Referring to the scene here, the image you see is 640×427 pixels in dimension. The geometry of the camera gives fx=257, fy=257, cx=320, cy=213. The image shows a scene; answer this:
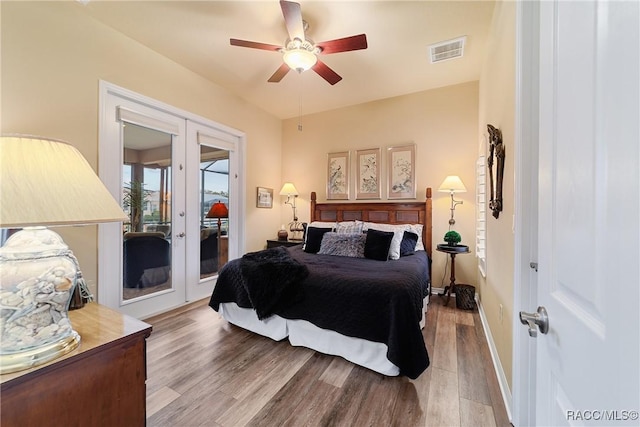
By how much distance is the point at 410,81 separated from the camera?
11.7 feet

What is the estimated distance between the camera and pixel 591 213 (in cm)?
52

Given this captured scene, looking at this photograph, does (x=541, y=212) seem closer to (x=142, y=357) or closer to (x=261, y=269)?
(x=142, y=357)

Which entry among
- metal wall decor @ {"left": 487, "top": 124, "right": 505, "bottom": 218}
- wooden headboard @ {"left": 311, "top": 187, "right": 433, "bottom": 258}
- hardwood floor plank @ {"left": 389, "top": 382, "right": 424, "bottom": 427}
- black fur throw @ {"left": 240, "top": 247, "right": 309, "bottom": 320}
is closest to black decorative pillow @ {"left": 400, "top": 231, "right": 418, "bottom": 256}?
wooden headboard @ {"left": 311, "top": 187, "right": 433, "bottom": 258}

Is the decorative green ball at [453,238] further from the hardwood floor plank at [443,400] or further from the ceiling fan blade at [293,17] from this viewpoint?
the ceiling fan blade at [293,17]

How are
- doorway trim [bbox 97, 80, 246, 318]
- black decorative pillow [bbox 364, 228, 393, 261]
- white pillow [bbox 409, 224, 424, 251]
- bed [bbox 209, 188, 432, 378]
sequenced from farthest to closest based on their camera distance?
white pillow [bbox 409, 224, 424, 251], black decorative pillow [bbox 364, 228, 393, 261], doorway trim [bbox 97, 80, 246, 318], bed [bbox 209, 188, 432, 378]

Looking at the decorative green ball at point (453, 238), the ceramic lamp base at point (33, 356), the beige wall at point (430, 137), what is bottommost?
the ceramic lamp base at point (33, 356)

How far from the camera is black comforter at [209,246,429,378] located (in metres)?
1.82

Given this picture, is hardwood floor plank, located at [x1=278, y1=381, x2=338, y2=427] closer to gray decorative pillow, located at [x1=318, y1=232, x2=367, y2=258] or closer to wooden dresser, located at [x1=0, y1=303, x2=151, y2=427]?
wooden dresser, located at [x1=0, y1=303, x2=151, y2=427]

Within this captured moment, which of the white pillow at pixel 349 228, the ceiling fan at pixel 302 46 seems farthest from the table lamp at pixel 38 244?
the white pillow at pixel 349 228

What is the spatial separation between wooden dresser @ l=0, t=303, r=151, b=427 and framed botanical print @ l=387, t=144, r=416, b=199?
3632mm

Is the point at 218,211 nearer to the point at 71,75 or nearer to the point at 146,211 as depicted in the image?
the point at 146,211

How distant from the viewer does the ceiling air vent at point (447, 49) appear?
8.77 ft

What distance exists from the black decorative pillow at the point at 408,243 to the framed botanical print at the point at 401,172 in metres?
0.72

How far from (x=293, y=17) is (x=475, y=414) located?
117 inches
